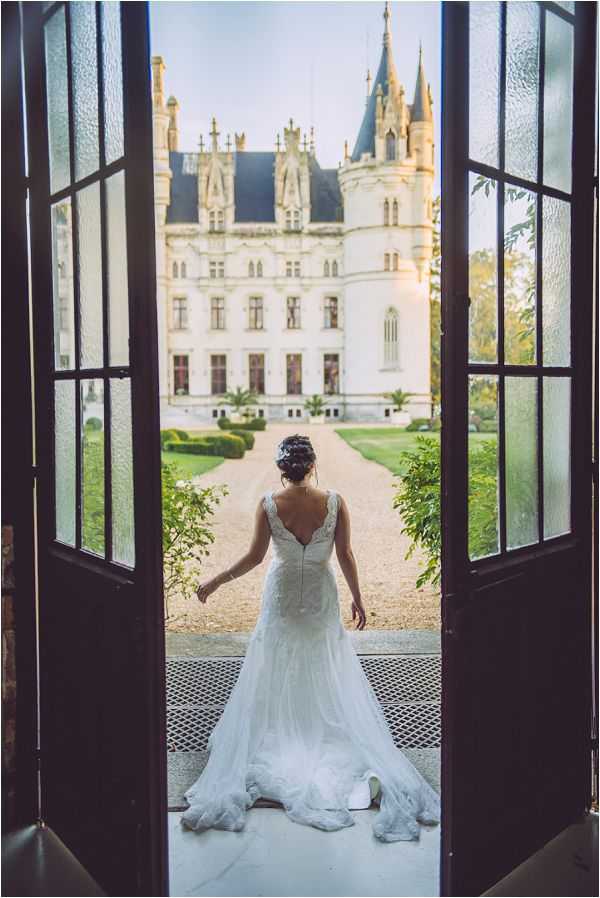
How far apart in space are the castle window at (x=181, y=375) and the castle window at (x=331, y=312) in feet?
17.7

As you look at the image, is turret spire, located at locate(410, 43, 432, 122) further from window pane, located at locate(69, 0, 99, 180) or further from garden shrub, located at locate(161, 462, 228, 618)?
window pane, located at locate(69, 0, 99, 180)

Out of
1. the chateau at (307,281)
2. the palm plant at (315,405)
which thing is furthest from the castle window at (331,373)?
the palm plant at (315,405)

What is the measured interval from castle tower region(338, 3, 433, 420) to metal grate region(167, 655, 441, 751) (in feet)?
82.5

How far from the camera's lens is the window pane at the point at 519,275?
219 centimetres

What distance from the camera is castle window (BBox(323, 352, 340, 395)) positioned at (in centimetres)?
3017

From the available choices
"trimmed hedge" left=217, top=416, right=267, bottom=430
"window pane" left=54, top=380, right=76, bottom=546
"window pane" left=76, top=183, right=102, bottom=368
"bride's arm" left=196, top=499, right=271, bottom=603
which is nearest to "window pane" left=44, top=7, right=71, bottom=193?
"window pane" left=76, top=183, right=102, bottom=368

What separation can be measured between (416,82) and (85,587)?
33.0 meters

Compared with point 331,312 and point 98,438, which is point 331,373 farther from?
point 98,438

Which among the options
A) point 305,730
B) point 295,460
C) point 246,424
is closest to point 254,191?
point 246,424

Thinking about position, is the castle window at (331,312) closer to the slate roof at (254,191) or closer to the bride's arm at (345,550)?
the slate roof at (254,191)

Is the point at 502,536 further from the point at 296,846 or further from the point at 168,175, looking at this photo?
the point at 168,175

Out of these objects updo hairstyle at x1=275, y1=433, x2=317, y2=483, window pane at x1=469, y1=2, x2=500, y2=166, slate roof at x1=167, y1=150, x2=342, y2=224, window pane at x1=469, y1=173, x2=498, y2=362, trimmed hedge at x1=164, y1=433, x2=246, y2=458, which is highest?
slate roof at x1=167, y1=150, x2=342, y2=224

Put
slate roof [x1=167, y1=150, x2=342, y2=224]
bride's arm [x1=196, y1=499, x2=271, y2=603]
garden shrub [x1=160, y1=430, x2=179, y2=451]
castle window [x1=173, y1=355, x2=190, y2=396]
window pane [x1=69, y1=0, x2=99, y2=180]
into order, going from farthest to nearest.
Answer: slate roof [x1=167, y1=150, x2=342, y2=224], castle window [x1=173, y1=355, x2=190, y2=396], garden shrub [x1=160, y1=430, x2=179, y2=451], bride's arm [x1=196, y1=499, x2=271, y2=603], window pane [x1=69, y1=0, x2=99, y2=180]

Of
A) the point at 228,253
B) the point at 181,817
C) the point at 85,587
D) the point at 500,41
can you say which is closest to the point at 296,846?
the point at 181,817
